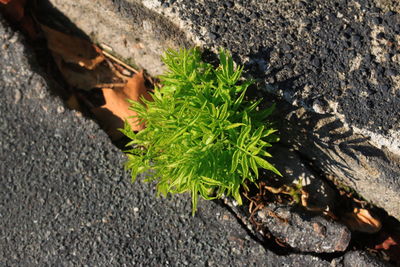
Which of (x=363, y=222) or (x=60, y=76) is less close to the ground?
(x=363, y=222)

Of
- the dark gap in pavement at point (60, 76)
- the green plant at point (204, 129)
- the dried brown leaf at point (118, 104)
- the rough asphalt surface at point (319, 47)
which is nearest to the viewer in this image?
the green plant at point (204, 129)

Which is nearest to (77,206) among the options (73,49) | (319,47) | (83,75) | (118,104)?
(118,104)

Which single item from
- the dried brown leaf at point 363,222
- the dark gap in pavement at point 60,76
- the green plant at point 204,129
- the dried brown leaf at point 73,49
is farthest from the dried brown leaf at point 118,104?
the dried brown leaf at point 363,222

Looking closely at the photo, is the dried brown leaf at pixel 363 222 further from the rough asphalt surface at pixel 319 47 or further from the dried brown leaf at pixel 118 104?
the dried brown leaf at pixel 118 104

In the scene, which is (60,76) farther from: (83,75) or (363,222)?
(363,222)

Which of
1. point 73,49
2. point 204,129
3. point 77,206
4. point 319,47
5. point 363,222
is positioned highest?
point 319,47

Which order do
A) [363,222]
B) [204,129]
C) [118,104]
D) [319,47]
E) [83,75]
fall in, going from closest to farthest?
[204,129] → [319,47] → [363,222] → [118,104] → [83,75]

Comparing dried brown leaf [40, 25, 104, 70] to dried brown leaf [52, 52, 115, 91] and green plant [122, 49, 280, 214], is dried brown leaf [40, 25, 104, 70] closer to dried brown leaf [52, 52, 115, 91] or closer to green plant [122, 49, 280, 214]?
dried brown leaf [52, 52, 115, 91]
